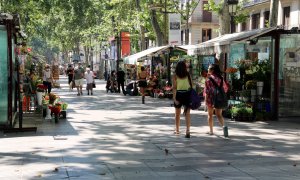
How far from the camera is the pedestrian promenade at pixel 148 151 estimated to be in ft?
21.1

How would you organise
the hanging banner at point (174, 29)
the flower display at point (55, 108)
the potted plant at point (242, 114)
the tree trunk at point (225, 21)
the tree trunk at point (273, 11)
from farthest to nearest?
the hanging banner at point (174, 29), the tree trunk at point (225, 21), the tree trunk at point (273, 11), the potted plant at point (242, 114), the flower display at point (55, 108)

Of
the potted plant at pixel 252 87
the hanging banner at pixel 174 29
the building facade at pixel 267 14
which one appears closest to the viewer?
the potted plant at pixel 252 87

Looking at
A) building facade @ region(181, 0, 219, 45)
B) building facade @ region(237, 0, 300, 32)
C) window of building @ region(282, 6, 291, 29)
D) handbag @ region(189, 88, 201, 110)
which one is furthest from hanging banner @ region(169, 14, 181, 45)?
building facade @ region(181, 0, 219, 45)

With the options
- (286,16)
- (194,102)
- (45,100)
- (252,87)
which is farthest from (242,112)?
(286,16)

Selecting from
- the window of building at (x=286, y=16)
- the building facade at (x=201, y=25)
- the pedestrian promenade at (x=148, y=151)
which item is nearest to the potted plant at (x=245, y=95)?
the pedestrian promenade at (x=148, y=151)

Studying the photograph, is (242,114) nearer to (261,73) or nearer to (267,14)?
(261,73)

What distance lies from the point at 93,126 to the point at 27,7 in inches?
604

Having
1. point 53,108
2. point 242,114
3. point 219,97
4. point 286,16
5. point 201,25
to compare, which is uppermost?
point 201,25

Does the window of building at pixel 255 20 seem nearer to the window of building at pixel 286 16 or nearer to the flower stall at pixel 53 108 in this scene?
the window of building at pixel 286 16

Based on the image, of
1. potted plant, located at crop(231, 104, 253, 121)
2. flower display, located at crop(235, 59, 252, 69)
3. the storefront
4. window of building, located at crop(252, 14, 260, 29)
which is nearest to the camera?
potted plant, located at crop(231, 104, 253, 121)

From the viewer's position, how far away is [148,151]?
318 inches

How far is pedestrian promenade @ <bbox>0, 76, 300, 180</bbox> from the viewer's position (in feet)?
21.1

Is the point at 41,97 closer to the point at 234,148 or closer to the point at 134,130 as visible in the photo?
the point at 134,130

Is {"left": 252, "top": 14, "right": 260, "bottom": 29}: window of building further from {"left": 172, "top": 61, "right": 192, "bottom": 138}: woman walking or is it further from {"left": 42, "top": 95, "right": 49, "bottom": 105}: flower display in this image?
{"left": 172, "top": 61, "right": 192, "bottom": 138}: woman walking
